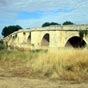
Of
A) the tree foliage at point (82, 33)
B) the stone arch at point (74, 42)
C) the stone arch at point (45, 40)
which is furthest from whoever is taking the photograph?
the stone arch at point (45, 40)

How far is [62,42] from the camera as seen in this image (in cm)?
4253

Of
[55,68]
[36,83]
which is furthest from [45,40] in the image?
[36,83]

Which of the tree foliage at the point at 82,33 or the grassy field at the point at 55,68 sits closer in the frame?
the grassy field at the point at 55,68

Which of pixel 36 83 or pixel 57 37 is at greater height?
pixel 57 37

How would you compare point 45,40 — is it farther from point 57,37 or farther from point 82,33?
point 82,33

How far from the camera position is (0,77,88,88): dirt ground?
29.6ft

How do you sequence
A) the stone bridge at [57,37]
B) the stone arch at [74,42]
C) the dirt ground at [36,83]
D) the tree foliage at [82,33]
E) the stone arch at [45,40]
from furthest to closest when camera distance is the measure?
the stone arch at [45,40] < the stone arch at [74,42] < the stone bridge at [57,37] < the tree foliage at [82,33] < the dirt ground at [36,83]

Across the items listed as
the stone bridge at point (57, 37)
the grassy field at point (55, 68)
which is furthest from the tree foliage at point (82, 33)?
the grassy field at point (55, 68)

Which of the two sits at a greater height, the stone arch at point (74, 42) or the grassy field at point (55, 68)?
the stone arch at point (74, 42)

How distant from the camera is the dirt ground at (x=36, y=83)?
902 centimetres

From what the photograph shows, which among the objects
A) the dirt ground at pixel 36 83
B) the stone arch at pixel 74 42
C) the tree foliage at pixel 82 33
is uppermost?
the tree foliage at pixel 82 33

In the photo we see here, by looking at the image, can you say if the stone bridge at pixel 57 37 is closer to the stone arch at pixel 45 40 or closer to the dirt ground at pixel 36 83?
the stone arch at pixel 45 40

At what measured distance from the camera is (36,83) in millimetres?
9492

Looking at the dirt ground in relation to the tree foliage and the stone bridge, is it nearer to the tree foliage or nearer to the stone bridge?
the stone bridge
